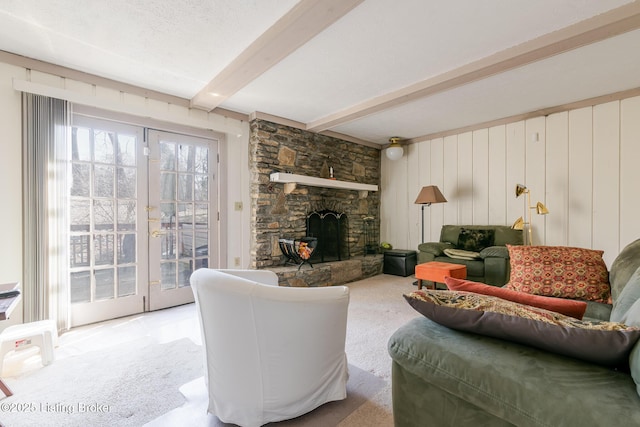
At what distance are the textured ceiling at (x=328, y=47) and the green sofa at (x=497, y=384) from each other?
73.6 inches

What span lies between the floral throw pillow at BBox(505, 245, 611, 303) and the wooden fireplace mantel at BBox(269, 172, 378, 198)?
271cm

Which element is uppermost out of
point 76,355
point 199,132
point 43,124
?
point 199,132

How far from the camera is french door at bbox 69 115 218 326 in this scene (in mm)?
2867

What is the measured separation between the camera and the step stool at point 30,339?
2.02 m

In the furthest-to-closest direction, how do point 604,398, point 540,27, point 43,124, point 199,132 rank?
point 199,132 < point 43,124 < point 540,27 < point 604,398

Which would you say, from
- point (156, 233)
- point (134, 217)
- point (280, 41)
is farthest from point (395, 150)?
point (134, 217)

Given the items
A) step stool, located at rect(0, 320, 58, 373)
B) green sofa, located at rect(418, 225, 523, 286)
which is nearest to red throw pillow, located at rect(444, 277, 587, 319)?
green sofa, located at rect(418, 225, 523, 286)

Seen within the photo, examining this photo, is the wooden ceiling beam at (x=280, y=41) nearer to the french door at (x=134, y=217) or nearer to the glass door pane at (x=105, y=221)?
the french door at (x=134, y=217)

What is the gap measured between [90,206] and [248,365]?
8.46 feet

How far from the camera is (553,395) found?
2.53 ft

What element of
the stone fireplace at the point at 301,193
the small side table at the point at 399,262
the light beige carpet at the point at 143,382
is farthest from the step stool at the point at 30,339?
the small side table at the point at 399,262

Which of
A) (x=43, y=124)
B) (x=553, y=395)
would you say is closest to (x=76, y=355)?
(x=43, y=124)

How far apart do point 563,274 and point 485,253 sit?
166 cm

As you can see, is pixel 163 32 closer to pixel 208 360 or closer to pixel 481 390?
pixel 208 360
